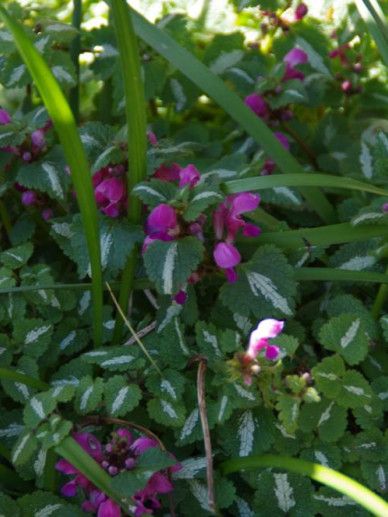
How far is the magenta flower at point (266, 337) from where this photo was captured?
113 centimetres

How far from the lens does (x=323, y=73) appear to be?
1861 mm

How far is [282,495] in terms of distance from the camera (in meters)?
1.19

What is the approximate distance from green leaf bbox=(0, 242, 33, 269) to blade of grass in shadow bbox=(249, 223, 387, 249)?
1.31ft

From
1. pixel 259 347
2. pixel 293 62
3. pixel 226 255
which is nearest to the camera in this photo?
pixel 259 347

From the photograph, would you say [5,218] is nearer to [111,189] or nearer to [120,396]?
[111,189]

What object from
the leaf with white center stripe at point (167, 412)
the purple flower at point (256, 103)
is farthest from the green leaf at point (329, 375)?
the purple flower at point (256, 103)

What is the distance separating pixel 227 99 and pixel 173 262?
1.38 ft

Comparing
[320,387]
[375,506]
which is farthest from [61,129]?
[375,506]

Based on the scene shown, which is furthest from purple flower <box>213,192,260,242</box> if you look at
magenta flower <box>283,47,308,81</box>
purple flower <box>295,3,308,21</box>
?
purple flower <box>295,3,308,21</box>

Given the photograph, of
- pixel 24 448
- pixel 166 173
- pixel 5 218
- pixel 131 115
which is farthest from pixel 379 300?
pixel 5 218

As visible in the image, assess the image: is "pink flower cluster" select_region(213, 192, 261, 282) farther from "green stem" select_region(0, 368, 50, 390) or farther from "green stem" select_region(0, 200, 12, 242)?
"green stem" select_region(0, 200, 12, 242)

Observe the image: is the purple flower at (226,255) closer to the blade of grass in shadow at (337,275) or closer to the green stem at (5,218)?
the blade of grass in shadow at (337,275)

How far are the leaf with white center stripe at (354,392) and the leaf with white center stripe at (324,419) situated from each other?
27 millimetres

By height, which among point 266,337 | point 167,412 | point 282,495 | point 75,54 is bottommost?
point 282,495
